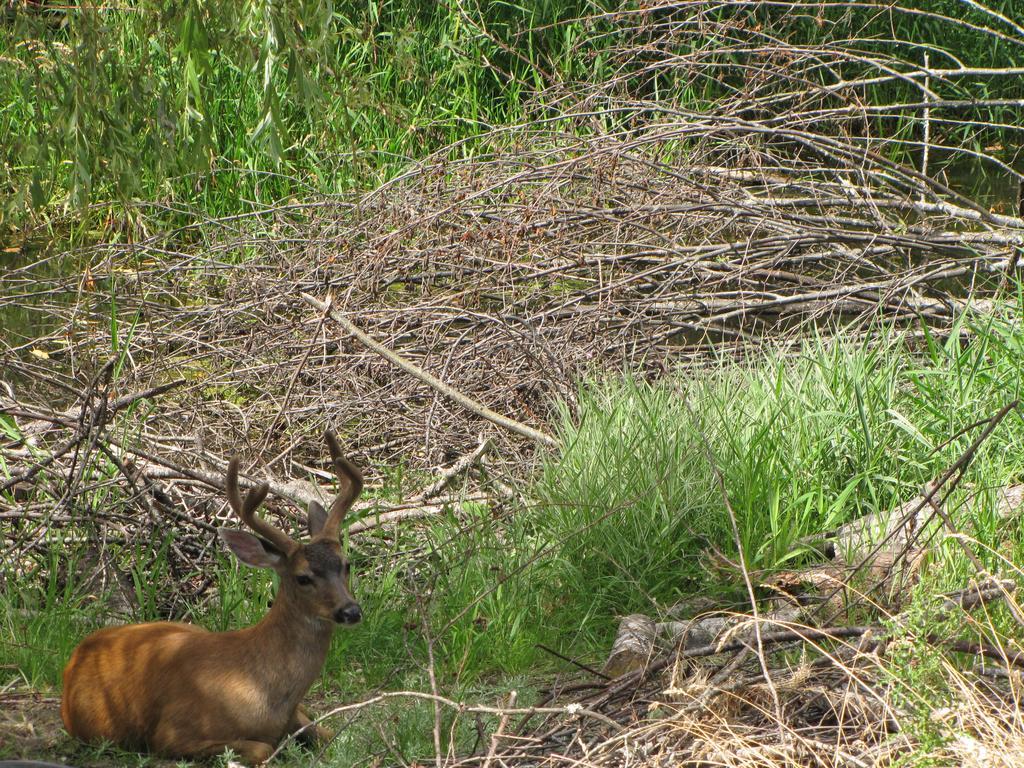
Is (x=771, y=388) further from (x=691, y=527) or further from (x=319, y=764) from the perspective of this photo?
(x=319, y=764)

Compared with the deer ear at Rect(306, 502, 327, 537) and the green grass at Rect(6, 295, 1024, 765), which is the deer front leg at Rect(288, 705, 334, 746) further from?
the deer ear at Rect(306, 502, 327, 537)

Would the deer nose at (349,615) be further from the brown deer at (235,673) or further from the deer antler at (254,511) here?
the deer antler at (254,511)

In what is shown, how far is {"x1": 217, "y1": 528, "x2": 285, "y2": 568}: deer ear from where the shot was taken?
14.5ft

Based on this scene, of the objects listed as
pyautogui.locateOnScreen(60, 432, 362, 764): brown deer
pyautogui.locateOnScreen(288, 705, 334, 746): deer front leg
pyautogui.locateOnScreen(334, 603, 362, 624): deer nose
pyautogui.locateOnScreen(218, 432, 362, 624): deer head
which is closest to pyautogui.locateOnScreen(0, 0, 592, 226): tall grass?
pyautogui.locateOnScreen(218, 432, 362, 624): deer head

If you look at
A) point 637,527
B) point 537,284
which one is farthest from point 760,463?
point 537,284

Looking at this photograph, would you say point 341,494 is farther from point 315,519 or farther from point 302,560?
point 302,560

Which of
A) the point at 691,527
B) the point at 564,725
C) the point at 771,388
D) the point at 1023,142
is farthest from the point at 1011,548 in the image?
the point at 1023,142

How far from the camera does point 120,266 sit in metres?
9.74

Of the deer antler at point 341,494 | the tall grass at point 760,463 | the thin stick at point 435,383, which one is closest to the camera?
the deer antler at point 341,494

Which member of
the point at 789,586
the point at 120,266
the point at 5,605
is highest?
the point at 789,586

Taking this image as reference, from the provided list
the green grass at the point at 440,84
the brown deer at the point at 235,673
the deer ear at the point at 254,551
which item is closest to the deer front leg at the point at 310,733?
the brown deer at the point at 235,673

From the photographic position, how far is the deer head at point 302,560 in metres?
4.31

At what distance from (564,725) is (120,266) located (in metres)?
7.03

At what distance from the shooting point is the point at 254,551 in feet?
14.6
